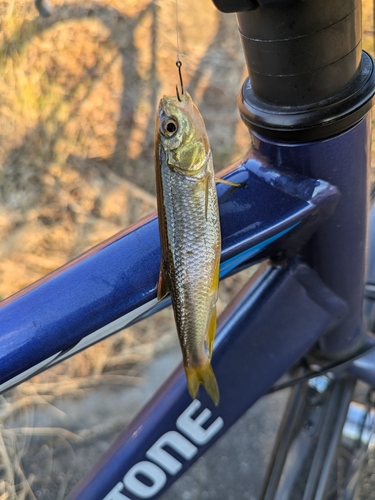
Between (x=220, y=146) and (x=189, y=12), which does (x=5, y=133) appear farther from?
(x=189, y=12)

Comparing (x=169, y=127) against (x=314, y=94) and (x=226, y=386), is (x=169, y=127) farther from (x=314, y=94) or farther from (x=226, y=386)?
(x=226, y=386)

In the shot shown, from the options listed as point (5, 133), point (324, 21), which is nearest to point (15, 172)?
point (5, 133)

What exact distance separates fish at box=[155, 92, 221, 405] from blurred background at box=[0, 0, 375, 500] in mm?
1125

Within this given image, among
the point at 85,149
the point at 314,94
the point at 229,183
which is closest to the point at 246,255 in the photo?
the point at 229,183

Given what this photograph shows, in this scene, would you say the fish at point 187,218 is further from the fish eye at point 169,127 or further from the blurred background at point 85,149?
the blurred background at point 85,149

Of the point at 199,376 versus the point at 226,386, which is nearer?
the point at 199,376

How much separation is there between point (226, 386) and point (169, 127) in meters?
0.44

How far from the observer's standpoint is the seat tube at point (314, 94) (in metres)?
0.47

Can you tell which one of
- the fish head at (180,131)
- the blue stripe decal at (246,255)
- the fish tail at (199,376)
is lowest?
the fish tail at (199,376)

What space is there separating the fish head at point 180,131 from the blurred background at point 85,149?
1225 millimetres

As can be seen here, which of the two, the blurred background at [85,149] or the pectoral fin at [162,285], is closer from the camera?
the pectoral fin at [162,285]

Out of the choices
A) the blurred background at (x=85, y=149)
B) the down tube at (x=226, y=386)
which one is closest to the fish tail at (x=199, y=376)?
the down tube at (x=226, y=386)

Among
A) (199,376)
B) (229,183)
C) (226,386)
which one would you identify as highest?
(229,183)

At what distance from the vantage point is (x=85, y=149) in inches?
90.6
